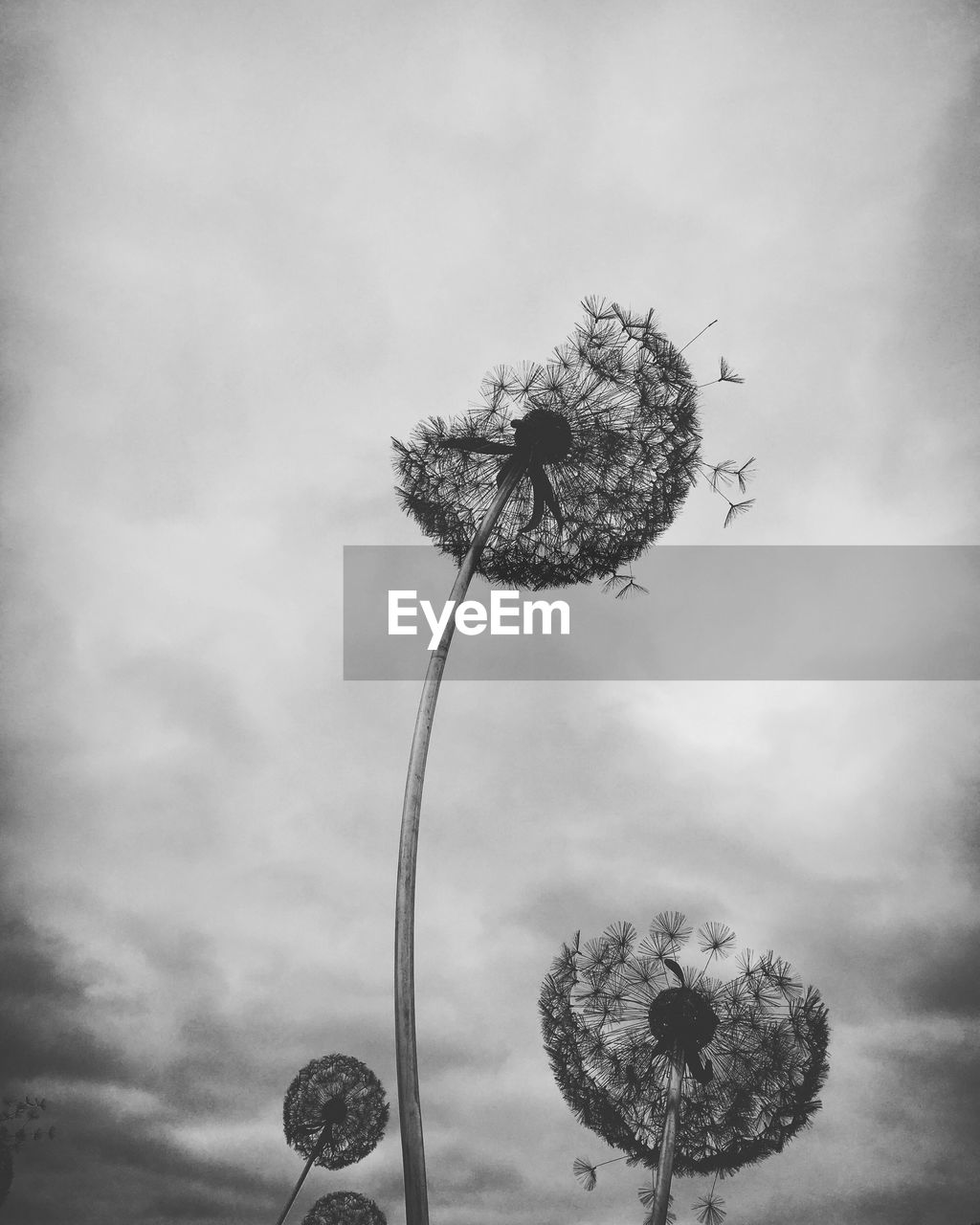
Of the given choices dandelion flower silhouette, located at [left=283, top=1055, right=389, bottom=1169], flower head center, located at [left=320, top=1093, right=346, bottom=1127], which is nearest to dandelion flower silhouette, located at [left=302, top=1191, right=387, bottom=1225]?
dandelion flower silhouette, located at [left=283, top=1055, right=389, bottom=1169]

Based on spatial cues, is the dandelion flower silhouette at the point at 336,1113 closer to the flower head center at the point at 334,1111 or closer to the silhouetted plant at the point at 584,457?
the flower head center at the point at 334,1111

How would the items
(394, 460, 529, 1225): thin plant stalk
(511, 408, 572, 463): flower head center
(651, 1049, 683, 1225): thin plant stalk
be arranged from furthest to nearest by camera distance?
1. (651, 1049, 683, 1225): thin plant stalk
2. (511, 408, 572, 463): flower head center
3. (394, 460, 529, 1225): thin plant stalk

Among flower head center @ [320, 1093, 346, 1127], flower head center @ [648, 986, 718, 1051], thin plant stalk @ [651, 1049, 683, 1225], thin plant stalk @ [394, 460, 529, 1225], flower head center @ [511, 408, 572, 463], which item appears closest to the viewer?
thin plant stalk @ [394, 460, 529, 1225]

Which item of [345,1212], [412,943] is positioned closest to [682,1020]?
[412,943]

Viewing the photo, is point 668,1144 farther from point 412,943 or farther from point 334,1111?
point 334,1111

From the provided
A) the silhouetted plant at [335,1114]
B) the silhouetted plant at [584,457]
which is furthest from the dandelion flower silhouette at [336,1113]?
the silhouetted plant at [584,457]

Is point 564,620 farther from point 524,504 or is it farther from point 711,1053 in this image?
point 711,1053

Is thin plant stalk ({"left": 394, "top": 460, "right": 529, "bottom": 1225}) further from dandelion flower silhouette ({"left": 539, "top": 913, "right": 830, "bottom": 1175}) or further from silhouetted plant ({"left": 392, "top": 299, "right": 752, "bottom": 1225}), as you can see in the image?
dandelion flower silhouette ({"left": 539, "top": 913, "right": 830, "bottom": 1175})
